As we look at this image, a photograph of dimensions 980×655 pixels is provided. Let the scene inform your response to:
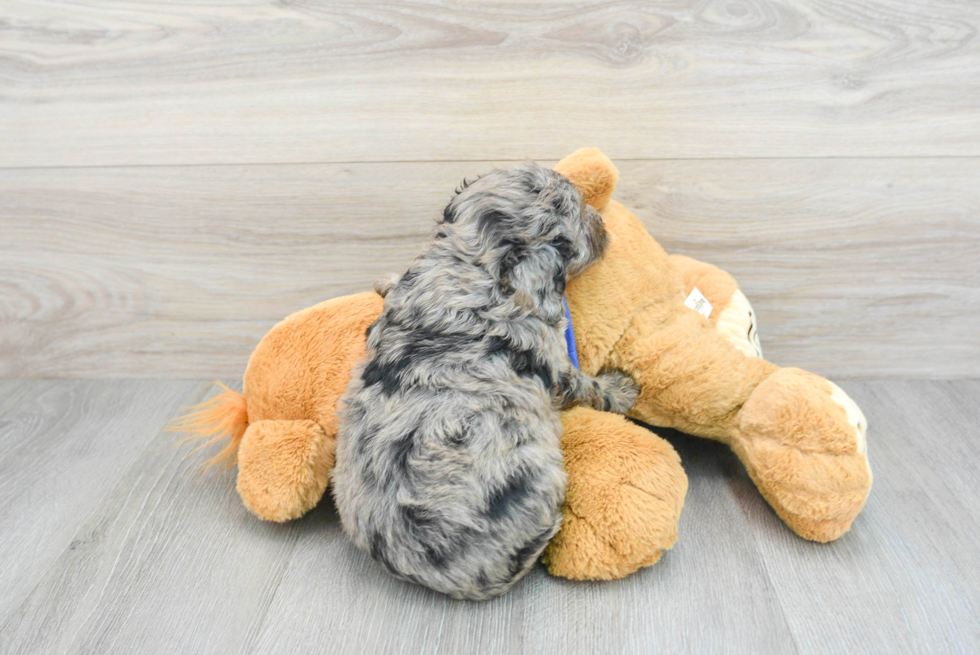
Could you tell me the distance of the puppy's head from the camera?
1059mm

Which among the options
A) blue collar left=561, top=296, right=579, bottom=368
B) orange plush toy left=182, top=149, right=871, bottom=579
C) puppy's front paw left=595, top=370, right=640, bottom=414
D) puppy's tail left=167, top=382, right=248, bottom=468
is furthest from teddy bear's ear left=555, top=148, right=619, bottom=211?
puppy's tail left=167, top=382, right=248, bottom=468

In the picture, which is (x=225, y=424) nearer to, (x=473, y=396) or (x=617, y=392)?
(x=473, y=396)

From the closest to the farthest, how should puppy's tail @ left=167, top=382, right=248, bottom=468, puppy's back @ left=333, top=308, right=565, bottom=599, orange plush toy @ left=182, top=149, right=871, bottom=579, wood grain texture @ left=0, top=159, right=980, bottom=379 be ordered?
puppy's back @ left=333, top=308, right=565, bottom=599, orange plush toy @ left=182, top=149, right=871, bottom=579, puppy's tail @ left=167, top=382, right=248, bottom=468, wood grain texture @ left=0, top=159, right=980, bottom=379

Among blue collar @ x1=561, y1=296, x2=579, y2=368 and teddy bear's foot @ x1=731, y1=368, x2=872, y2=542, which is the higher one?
blue collar @ x1=561, y1=296, x2=579, y2=368

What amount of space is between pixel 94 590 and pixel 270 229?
779 mm

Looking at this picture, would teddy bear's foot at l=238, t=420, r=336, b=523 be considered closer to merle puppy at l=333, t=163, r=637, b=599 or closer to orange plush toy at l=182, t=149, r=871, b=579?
orange plush toy at l=182, t=149, r=871, b=579

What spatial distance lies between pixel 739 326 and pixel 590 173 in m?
0.43

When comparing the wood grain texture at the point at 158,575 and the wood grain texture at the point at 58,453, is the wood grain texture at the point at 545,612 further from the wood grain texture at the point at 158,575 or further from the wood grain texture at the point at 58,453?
the wood grain texture at the point at 58,453

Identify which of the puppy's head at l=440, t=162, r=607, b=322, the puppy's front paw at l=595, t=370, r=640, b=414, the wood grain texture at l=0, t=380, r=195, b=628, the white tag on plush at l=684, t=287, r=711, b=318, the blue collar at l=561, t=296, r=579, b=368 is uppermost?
the puppy's head at l=440, t=162, r=607, b=322

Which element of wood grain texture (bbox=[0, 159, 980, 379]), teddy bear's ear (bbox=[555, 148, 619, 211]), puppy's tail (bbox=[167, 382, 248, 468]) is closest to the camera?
teddy bear's ear (bbox=[555, 148, 619, 211])

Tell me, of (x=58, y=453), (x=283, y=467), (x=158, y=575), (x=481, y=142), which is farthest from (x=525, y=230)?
(x=58, y=453)

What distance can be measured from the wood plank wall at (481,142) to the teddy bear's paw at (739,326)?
0.19 m

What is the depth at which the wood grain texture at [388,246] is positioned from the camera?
146 centimetres

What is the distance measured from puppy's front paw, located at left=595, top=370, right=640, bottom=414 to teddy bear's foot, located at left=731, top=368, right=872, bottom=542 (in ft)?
0.61
